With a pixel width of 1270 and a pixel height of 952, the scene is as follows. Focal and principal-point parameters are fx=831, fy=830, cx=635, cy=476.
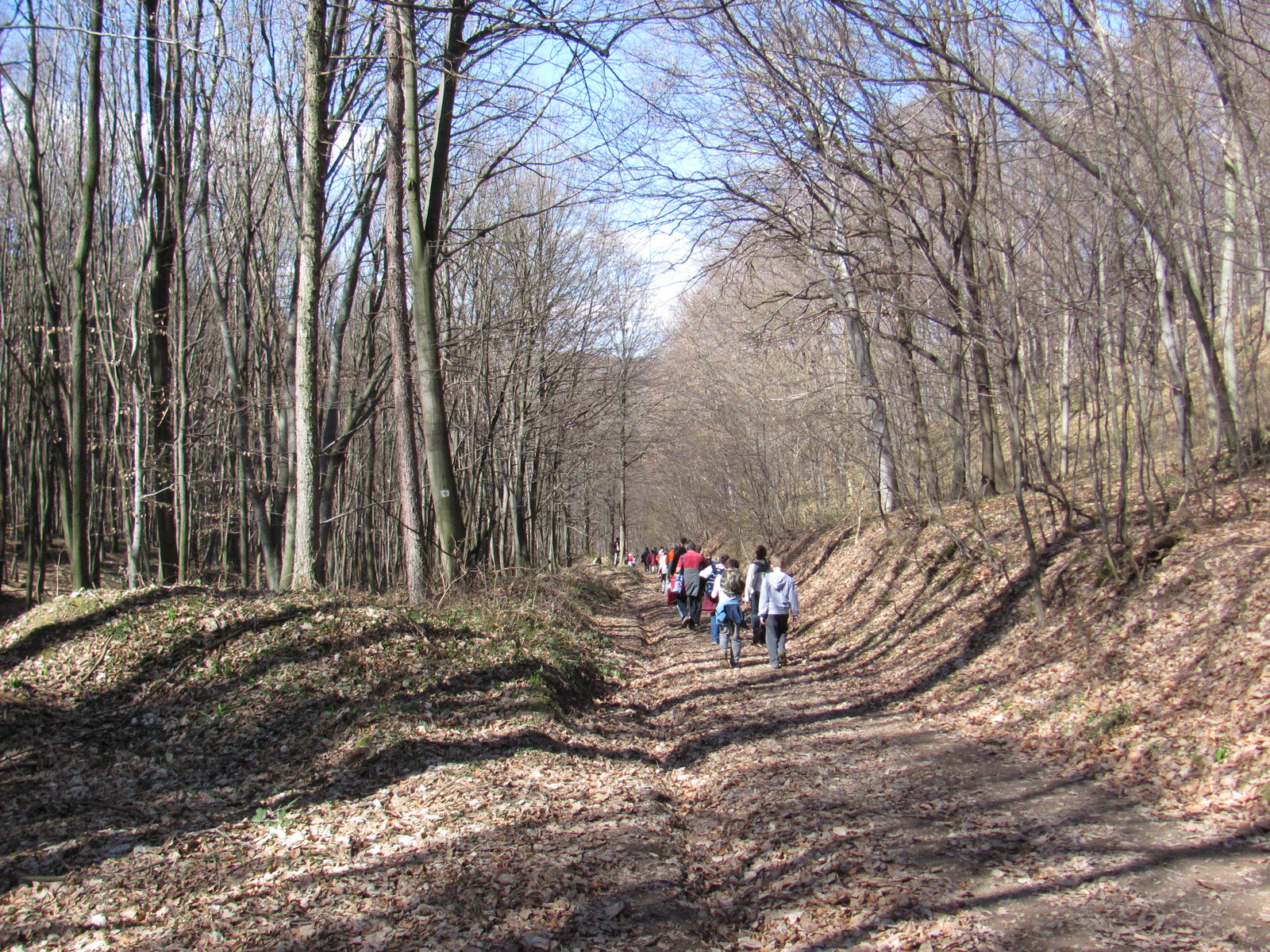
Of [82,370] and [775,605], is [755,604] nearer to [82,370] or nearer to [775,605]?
[775,605]

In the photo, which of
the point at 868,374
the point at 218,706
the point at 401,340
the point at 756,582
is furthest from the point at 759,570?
the point at 218,706

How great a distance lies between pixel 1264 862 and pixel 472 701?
20.1 ft

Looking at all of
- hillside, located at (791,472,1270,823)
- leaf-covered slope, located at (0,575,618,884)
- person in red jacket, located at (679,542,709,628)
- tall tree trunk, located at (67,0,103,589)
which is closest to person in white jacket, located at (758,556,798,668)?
hillside, located at (791,472,1270,823)

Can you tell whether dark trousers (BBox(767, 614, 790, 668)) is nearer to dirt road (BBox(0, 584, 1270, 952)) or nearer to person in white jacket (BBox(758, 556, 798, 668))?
person in white jacket (BBox(758, 556, 798, 668))

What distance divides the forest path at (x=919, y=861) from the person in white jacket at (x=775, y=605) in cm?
427

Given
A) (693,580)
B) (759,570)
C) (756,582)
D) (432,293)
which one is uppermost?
(432,293)

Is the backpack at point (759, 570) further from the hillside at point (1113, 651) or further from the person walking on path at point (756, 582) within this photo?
the hillside at point (1113, 651)

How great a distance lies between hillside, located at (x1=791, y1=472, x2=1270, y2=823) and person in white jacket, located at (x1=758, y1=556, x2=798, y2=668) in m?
0.99

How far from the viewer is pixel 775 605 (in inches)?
469

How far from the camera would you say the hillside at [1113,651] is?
5.82 m

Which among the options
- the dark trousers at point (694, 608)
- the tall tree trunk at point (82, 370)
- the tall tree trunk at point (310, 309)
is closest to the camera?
the tall tree trunk at point (82, 370)

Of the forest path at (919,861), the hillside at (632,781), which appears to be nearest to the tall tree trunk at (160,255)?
the hillside at (632,781)

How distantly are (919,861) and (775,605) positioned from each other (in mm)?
7308

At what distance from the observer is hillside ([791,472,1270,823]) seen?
5.82 meters
